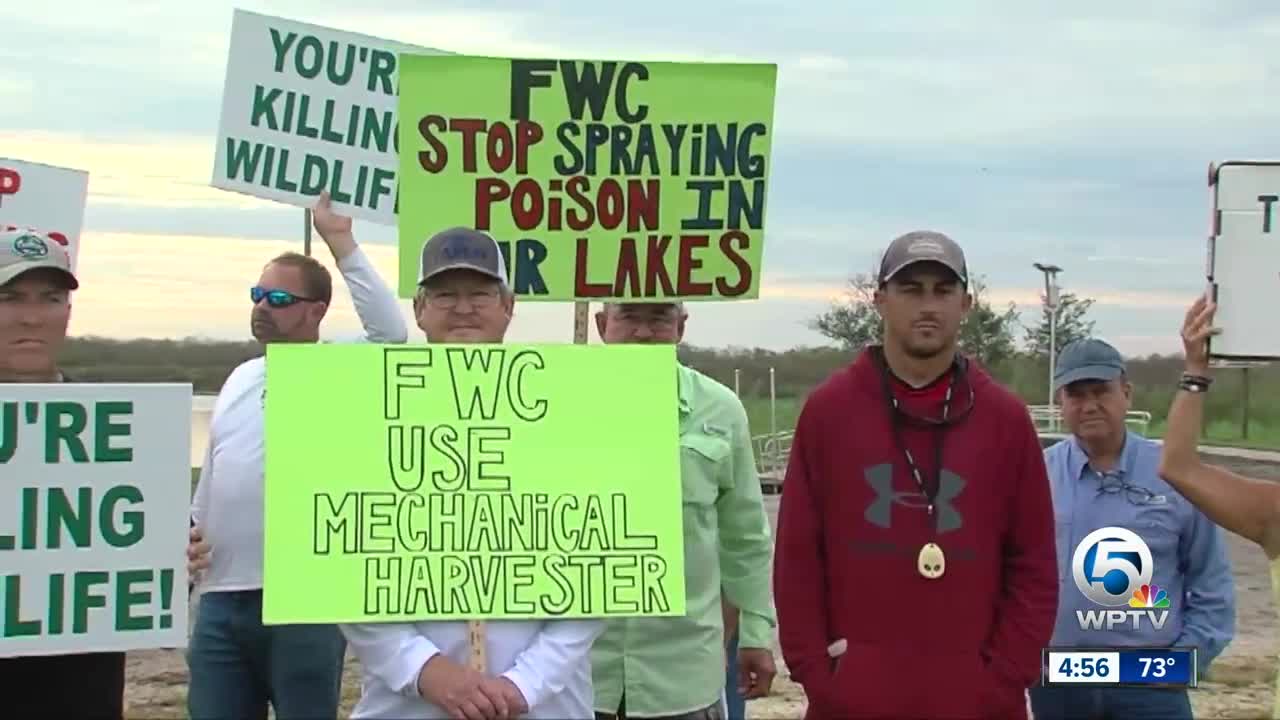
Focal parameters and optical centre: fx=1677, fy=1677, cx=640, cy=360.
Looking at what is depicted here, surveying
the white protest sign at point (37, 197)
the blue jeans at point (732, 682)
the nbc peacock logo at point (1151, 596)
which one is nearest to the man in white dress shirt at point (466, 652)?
the nbc peacock logo at point (1151, 596)

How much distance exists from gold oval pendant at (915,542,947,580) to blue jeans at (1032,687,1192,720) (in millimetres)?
1493

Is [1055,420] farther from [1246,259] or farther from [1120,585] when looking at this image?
[1246,259]

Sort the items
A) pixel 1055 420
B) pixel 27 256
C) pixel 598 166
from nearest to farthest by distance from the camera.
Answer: pixel 27 256
pixel 598 166
pixel 1055 420

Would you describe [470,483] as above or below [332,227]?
below

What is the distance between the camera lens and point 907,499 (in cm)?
437

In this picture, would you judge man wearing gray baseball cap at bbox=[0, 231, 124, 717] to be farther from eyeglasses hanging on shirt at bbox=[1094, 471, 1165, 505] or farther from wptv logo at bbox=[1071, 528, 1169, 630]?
eyeglasses hanging on shirt at bbox=[1094, 471, 1165, 505]

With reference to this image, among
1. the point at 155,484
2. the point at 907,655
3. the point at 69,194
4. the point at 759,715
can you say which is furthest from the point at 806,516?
the point at 759,715

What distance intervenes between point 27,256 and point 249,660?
5.07 feet

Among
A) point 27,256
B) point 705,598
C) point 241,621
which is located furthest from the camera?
point 241,621

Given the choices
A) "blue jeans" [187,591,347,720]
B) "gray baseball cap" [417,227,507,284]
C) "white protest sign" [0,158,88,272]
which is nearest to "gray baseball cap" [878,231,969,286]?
"gray baseball cap" [417,227,507,284]

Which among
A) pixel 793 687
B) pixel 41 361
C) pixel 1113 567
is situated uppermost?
pixel 41 361

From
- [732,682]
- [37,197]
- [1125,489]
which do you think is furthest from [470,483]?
[37,197]

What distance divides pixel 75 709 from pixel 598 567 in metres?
1.50

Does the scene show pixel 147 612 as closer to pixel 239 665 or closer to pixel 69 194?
pixel 239 665
